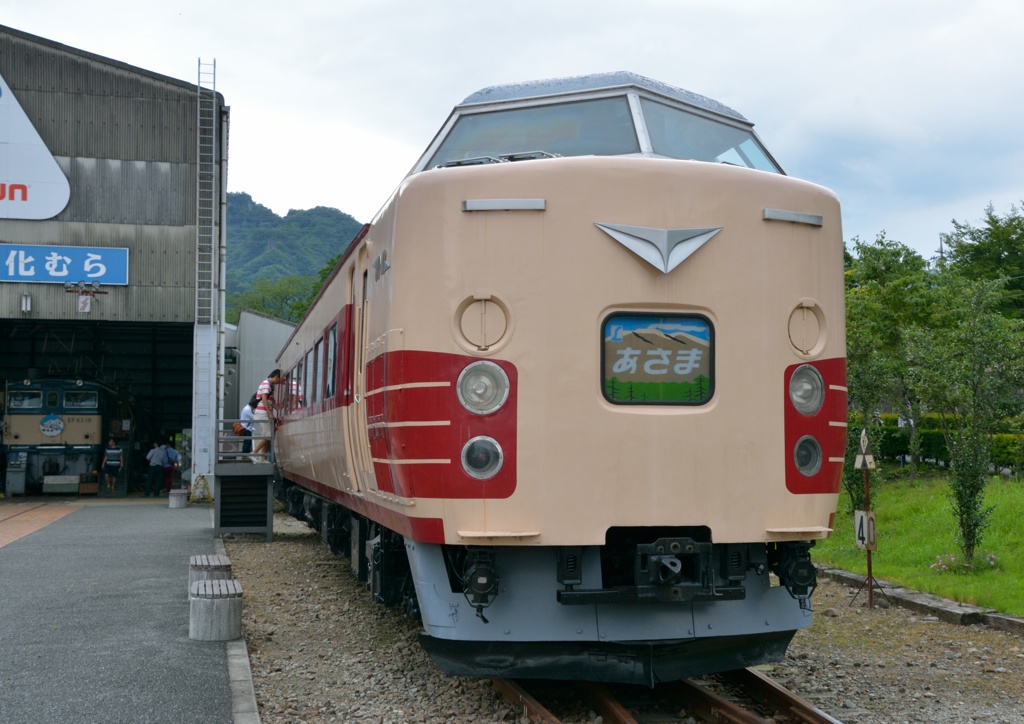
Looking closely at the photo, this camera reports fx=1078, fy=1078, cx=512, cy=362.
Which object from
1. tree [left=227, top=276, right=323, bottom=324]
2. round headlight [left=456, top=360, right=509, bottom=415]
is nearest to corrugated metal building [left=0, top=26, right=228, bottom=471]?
round headlight [left=456, top=360, right=509, bottom=415]

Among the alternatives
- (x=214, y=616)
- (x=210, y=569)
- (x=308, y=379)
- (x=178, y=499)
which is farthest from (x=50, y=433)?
(x=214, y=616)

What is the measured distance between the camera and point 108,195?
914 inches

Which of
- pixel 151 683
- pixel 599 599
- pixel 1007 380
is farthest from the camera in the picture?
pixel 1007 380

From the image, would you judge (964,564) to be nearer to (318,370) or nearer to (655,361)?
(318,370)

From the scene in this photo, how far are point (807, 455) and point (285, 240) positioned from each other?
148047 mm

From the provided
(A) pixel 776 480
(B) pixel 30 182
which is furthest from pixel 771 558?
(B) pixel 30 182

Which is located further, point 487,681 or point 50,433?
point 50,433

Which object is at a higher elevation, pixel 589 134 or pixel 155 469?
pixel 589 134

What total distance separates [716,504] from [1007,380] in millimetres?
8824

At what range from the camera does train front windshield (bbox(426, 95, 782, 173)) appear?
6.45 metres

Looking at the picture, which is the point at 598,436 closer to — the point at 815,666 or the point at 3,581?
the point at 815,666

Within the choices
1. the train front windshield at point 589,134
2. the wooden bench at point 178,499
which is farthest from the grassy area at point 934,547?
the wooden bench at point 178,499

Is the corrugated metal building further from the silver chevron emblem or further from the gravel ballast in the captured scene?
the silver chevron emblem

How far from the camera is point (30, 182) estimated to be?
74.2 feet
